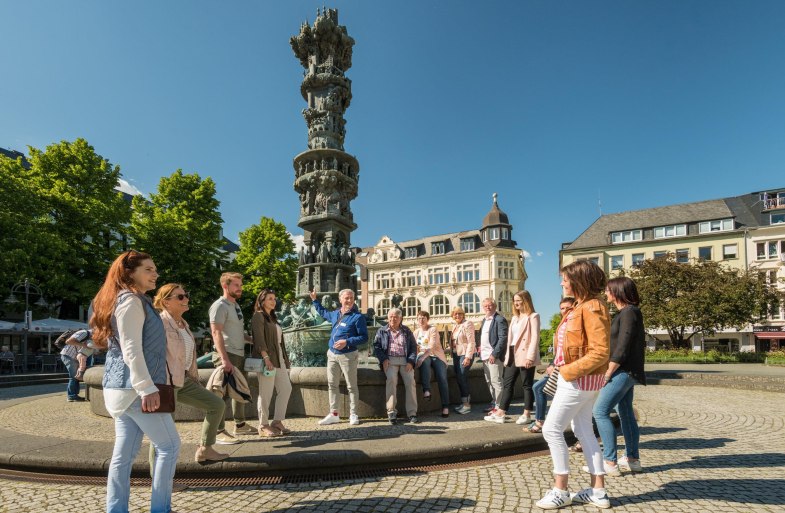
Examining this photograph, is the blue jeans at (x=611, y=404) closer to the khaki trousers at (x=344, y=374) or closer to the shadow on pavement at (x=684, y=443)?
the shadow on pavement at (x=684, y=443)

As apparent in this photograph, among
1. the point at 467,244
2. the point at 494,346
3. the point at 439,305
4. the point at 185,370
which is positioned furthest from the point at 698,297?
the point at 439,305

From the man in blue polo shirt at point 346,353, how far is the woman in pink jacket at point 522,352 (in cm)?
218

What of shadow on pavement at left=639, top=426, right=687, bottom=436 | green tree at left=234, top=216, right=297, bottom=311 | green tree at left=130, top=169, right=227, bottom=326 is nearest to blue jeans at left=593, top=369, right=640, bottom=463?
shadow on pavement at left=639, top=426, right=687, bottom=436

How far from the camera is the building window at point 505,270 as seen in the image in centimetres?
5206

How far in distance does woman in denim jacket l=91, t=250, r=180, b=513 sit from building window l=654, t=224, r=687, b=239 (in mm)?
52950

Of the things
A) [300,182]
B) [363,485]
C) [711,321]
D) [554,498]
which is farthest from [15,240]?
[711,321]

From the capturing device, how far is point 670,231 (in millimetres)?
46094

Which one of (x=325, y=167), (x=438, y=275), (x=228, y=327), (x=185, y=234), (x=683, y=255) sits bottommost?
(x=228, y=327)

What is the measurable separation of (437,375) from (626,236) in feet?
157

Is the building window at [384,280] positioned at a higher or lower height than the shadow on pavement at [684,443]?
higher

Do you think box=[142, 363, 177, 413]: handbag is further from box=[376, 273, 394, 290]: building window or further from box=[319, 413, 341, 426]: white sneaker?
box=[376, 273, 394, 290]: building window

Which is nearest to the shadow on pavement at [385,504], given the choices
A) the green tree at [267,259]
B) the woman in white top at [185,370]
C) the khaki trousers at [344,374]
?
the woman in white top at [185,370]

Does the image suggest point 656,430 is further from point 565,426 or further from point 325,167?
point 325,167

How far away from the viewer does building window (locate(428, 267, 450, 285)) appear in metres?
55.7
